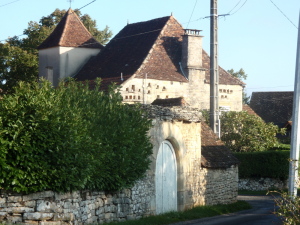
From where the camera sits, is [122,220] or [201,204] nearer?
[122,220]

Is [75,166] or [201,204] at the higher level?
[75,166]

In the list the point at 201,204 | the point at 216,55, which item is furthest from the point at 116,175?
the point at 216,55

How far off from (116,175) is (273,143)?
24365mm

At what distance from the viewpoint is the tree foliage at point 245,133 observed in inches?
1543

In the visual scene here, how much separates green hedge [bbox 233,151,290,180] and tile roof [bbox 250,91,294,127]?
31847mm

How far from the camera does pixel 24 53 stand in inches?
2020

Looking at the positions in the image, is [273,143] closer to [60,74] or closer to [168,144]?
[60,74]

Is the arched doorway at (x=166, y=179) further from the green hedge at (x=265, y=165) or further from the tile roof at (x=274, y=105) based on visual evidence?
the tile roof at (x=274, y=105)

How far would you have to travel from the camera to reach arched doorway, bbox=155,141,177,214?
20516mm

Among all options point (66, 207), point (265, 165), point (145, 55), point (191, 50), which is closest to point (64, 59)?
point (145, 55)

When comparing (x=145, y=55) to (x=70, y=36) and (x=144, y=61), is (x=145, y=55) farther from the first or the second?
(x=70, y=36)

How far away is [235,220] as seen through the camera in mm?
20453

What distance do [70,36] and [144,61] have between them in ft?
29.1

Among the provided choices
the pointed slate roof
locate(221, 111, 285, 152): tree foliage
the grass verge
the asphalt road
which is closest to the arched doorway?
the grass verge
